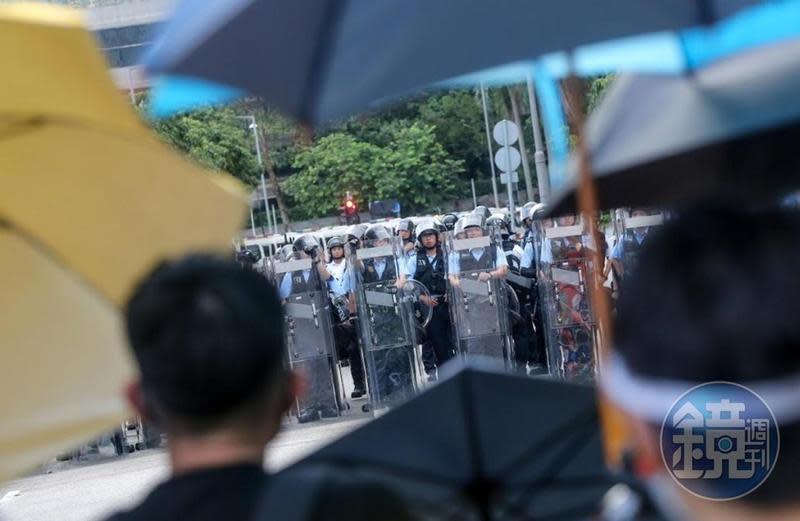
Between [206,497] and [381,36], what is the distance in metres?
0.91

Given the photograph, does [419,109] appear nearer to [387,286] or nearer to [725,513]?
[387,286]

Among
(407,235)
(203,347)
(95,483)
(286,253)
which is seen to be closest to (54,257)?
(203,347)

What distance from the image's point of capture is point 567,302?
11.7 meters

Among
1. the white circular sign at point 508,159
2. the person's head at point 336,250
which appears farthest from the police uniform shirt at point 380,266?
the white circular sign at point 508,159

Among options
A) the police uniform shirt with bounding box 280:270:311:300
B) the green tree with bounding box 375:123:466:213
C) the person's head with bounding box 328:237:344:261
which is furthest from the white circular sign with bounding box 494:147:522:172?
the green tree with bounding box 375:123:466:213

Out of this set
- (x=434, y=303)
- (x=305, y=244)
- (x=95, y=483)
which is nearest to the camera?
(x=95, y=483)

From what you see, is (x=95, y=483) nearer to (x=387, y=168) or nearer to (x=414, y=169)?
(x=387, y=168)

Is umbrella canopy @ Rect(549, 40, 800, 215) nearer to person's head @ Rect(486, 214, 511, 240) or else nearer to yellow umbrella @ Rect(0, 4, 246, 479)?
yellow umbrella @ Rect(0, 4, 246, 479)

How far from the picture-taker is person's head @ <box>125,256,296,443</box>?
5.65 ft

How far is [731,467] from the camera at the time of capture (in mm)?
1360

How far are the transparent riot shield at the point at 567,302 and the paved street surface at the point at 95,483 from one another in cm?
195

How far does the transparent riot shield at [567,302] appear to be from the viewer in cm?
1166

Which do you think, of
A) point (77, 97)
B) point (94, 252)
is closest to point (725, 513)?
point (77, 97)

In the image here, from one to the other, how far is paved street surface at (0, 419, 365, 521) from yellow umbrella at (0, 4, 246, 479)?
269 inches
